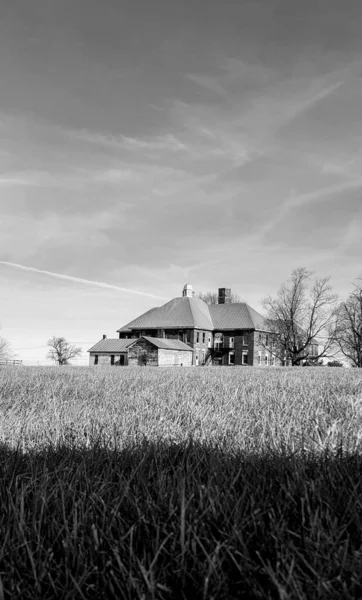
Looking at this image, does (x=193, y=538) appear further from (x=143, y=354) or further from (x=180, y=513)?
(x=143, y=354)

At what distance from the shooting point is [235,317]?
73312mm

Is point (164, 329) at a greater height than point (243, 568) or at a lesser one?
greater

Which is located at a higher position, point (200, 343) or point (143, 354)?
point (200, 343)

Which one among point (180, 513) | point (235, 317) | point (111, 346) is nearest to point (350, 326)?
point (235, 317)

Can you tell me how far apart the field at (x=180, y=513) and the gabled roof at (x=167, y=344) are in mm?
56945

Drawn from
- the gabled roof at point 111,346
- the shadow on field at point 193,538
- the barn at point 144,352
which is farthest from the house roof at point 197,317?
the shadow on field at point 193,538

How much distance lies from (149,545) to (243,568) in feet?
1.11

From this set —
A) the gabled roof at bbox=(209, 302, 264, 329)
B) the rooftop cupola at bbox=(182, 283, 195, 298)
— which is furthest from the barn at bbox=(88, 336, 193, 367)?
the rooftop cupola at bbox=(182, 283, 195, 298)

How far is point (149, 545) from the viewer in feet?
4.76

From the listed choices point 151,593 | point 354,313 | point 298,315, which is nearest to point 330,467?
point 151,593

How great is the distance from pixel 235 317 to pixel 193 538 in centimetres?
7246

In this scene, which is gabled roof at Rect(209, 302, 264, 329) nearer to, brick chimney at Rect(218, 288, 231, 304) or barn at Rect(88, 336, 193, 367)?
brick chimney at Rect(218, 288, 231, 304)

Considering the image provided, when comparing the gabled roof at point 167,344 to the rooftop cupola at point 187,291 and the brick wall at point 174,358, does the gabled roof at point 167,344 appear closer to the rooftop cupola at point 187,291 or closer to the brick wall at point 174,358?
the brick wall at point 174,358

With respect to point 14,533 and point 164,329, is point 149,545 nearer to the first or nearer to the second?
point 14,533
